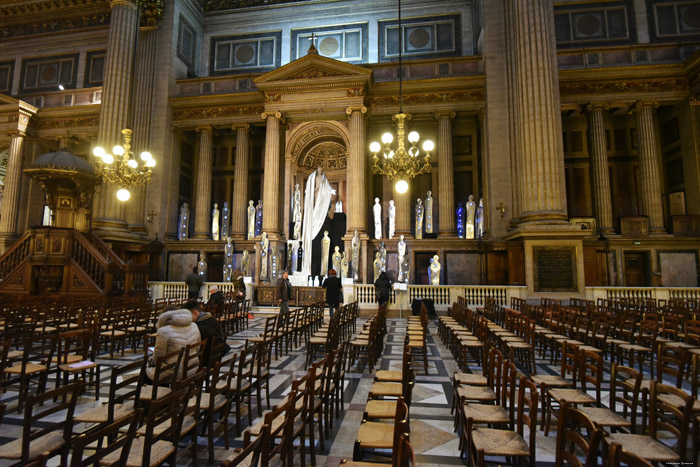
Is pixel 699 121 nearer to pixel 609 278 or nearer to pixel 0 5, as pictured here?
pixel 609 278

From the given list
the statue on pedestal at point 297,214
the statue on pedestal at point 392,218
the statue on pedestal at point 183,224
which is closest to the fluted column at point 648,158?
the statue on pedestal at point 392,218

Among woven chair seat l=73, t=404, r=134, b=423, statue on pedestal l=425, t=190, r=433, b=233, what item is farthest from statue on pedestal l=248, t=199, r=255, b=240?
woven chair seat l=73, t=404, r=134, b=423

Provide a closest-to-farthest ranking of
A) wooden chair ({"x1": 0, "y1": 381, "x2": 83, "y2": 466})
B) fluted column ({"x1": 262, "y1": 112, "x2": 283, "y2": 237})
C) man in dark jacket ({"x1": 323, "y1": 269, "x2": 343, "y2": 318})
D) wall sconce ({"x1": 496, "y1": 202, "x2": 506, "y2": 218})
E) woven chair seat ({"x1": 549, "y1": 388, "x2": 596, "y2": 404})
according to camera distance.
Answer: wooden chair ({"x1": 0, "y1": 381, "x2": 83, "y2": 466}) < woven chair seat ({"x1": 549, "y1": 388, "x2": 596, "y2": 404}) < man in dark jacket ({"x1": 323, "y1": 269, "x2": 343, "y2": 318}) < wall sconce ({"x1": 496, "y1": 202, "x2": 506, "y2": 218}) < fluted column ({"x1": 262, "y1": 112, "x2": 283, "y2": 237})

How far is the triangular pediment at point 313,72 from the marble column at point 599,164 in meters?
9.64

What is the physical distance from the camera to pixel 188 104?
18.2 metres

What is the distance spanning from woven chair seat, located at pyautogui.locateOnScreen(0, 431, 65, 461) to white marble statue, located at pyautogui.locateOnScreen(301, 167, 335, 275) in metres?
13.7

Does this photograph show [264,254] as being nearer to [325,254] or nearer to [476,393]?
[325,254]

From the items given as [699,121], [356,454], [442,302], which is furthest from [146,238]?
[699,121]

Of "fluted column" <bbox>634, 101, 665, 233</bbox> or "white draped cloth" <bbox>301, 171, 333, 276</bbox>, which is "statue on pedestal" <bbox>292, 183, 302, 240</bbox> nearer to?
"white draped cloth" <bbox>301, 171, 333, 276</bbox>

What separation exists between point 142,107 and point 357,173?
34.2 feet

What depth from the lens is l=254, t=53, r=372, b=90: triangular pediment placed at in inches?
629

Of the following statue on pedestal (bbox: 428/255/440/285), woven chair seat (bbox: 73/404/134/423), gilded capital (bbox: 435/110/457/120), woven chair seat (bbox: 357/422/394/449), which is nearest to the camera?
woven chair seat (bbox: 357/422/394/449)

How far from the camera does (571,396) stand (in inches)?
131

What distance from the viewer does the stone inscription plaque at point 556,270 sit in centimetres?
1134
